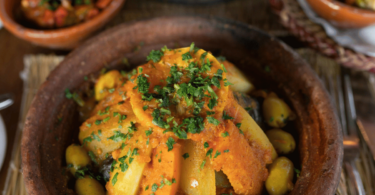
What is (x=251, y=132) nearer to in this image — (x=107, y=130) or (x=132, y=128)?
(x=132, y=128)

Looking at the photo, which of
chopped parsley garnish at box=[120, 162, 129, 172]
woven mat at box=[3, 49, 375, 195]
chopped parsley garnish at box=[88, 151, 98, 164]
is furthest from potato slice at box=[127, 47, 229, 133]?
woven mat at box=[3, 49, 375, 195]

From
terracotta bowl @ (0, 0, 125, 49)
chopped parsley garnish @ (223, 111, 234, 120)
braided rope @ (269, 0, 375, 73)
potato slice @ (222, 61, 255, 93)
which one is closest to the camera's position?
chopped parsley garnish @ (223, 111, 234, 120)

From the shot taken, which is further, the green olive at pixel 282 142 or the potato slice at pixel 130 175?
the green olive at pixel 282 142

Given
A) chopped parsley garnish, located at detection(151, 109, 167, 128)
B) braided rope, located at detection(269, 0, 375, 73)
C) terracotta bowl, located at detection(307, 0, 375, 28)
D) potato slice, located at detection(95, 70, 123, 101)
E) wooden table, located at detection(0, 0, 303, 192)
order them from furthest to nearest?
wooden table, located at detection(0, 0, 303, 192) → braided rope, located at detection(269, 0, 375, 73) → terracotta bowl, located at detection(307, 0, 375, 28) → potato slice, located at detection(95, 70, 123, 101) → chopped parsley garnish, located at detection(151, 109, 167, 128)

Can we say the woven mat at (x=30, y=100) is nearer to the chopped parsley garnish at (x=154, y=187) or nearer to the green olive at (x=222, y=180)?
the green olive at (x=222, y=180)

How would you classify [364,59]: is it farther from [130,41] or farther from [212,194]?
[130,41]

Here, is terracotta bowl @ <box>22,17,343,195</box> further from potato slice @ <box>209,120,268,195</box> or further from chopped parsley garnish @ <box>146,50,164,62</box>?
chopped parsley garnish @ <box>146,50,164,62</box>

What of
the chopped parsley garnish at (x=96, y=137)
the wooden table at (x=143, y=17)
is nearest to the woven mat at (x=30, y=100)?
the wooden table at (x=143, y=17)
